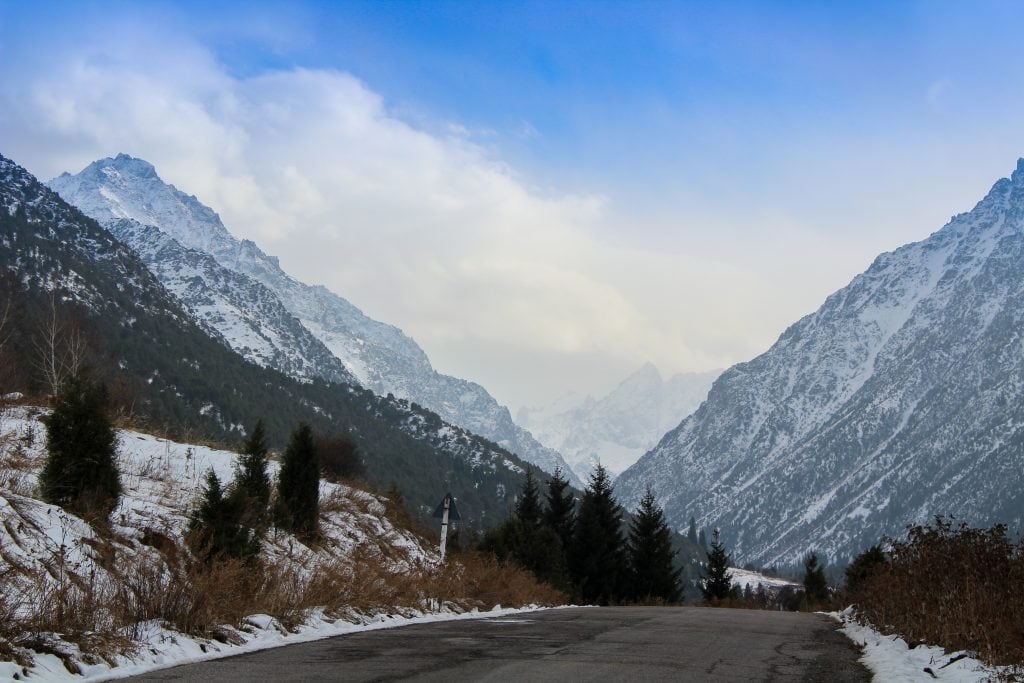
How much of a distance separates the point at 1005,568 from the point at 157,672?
12.7m

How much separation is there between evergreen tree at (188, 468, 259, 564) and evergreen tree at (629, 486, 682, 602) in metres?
49.0

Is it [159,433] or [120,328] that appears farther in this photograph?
[120,328]

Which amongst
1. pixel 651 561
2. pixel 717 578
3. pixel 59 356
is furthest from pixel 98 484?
pixel 717 578

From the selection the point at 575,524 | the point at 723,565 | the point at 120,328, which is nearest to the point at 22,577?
the point at 575,524

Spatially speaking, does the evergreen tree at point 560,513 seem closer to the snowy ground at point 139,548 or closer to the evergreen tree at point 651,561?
the evergreen tree at point 651,561

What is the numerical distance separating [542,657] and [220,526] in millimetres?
5920

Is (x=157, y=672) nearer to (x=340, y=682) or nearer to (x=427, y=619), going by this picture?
(x=340, y=682)

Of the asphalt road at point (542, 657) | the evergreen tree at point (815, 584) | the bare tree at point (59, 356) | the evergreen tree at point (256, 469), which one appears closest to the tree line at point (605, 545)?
the bare tree at point (59, 356)

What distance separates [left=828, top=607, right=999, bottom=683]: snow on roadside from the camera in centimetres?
1016

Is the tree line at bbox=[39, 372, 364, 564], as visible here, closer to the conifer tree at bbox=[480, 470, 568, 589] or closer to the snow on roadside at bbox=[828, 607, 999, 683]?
the snow on roadside at bbox=[828, 607, 999, 683]

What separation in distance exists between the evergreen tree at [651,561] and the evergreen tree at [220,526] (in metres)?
49.0

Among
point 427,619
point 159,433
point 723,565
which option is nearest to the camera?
point 427,619

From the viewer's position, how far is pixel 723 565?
7338 centimetres

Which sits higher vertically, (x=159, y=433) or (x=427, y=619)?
(x=159, y=433)
